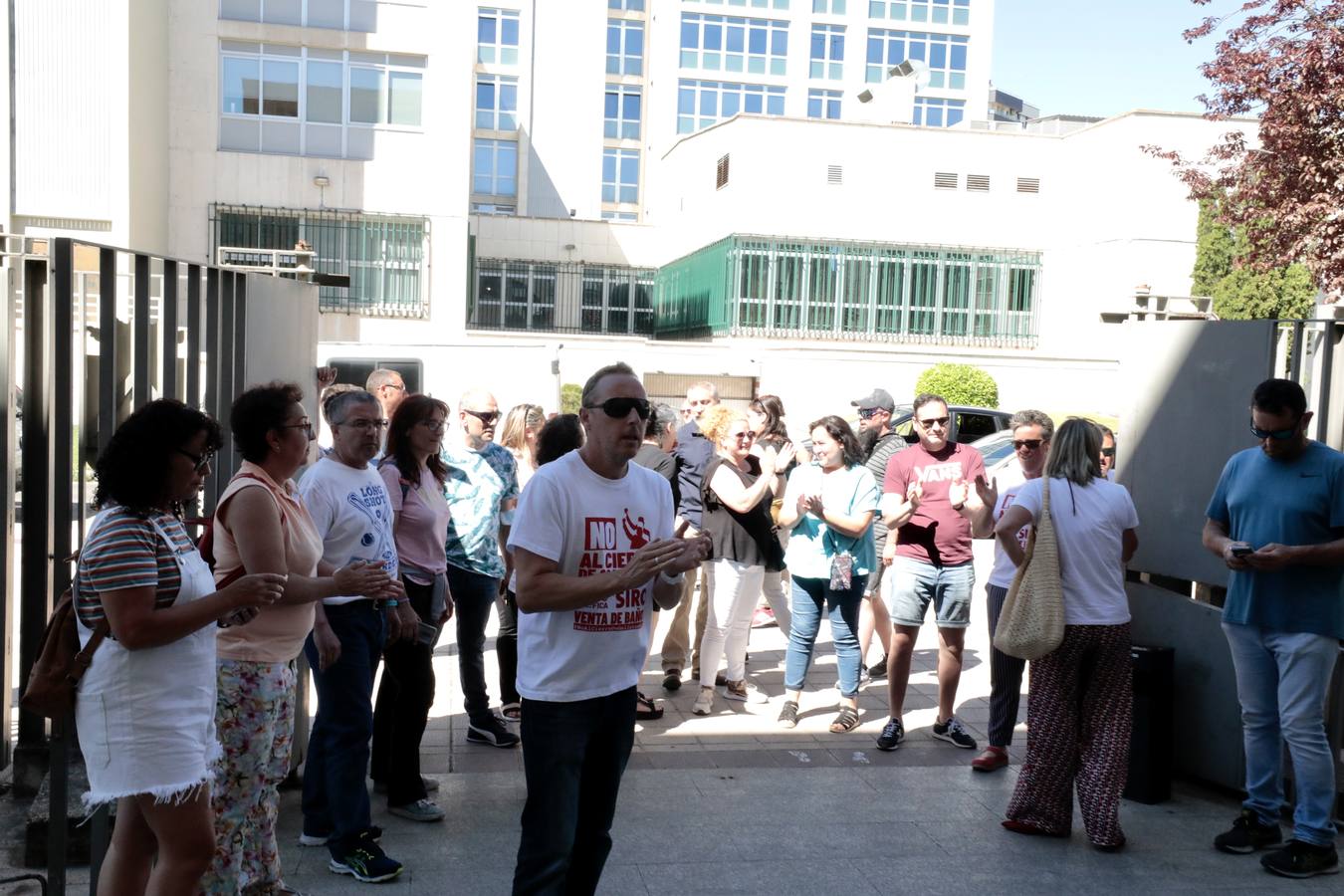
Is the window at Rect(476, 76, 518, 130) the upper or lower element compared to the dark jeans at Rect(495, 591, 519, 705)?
upper

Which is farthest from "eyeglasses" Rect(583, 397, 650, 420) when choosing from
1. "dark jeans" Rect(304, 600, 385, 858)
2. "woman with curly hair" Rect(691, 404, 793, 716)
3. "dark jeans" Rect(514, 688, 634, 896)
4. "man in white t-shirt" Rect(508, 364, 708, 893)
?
"woman with curly hair" Rect(691, 404, 793, 716)

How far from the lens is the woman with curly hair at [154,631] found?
336 cm

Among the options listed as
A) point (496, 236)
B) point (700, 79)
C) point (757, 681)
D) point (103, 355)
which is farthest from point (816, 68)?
point (103, 355)

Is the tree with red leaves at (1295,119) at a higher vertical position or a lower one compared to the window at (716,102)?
lower

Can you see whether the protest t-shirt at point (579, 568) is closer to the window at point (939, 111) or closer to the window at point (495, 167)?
the window at point (495, 167)

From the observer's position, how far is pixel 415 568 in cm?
567

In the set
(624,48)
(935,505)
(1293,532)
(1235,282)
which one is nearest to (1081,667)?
(1293,532)

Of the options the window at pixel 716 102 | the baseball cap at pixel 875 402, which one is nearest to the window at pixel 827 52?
the window at pixel 716 102

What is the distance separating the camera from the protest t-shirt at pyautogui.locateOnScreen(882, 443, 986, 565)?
720 cm

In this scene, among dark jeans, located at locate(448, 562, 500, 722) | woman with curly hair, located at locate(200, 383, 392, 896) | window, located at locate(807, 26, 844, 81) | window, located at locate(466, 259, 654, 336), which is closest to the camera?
woman with curly hair, located at locate(200, 383, 392, 896)

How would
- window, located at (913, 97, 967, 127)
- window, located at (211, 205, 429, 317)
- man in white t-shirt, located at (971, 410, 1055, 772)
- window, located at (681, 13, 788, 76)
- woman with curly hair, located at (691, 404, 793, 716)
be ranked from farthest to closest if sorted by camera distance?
1. window, located at (913, 97, 967, 127)
2. window, located at (681, 13, 788, 76)
3. window, located at (211, 205, 429, 317)
4. woman with curly hair, located at (691, 404, 793, 716)
5. man in white t-shirt, located at (971, 410, 1055, 772)

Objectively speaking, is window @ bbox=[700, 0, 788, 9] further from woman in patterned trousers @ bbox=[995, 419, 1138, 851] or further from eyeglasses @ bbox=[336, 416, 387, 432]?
eyeglasses @ bbox=[336, 416, 387, 432]

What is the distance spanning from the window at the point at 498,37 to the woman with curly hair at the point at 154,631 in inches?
2305

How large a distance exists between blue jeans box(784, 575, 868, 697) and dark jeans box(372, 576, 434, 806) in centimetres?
252
